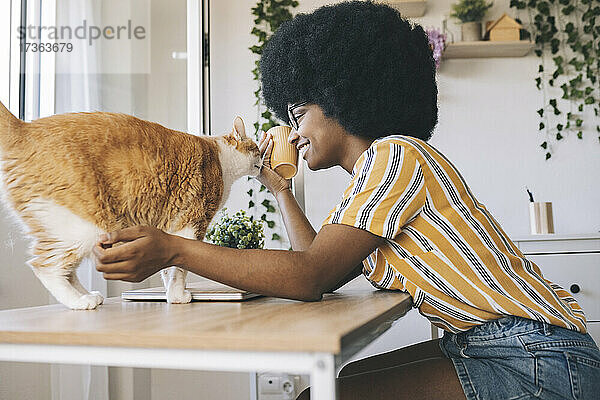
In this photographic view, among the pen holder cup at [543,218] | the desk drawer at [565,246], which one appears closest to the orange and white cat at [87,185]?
the desk drawer at [565,246]

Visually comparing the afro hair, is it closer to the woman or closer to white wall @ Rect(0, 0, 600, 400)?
the woman

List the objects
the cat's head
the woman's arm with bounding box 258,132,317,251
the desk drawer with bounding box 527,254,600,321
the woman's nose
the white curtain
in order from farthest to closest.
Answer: the desk drawer with bounding box 527,254,600,321 < the white curtain < the woman's arm with bounding box 258,132,317,251 < the woman's nose < the cat's head

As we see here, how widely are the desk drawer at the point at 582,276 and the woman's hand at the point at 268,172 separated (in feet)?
4.65

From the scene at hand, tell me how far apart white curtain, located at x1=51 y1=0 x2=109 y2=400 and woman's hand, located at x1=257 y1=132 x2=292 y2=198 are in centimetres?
65

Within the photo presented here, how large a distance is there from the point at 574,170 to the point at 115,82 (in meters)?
2.00

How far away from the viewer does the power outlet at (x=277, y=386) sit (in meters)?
2.46

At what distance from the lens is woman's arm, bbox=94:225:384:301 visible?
2.65 feet

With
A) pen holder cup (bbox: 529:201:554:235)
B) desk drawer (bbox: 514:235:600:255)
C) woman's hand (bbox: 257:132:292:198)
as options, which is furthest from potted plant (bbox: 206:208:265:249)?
pen holder cup (bbox: 529:201:554:235)

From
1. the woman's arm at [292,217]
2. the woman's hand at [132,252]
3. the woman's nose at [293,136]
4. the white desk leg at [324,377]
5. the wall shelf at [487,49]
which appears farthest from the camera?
the wall shelf at [487,49]

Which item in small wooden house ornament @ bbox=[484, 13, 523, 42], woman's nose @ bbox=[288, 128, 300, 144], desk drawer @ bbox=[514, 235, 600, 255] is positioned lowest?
desk drawer @ bbox=[514, 235, 600, 255]

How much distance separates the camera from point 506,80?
288 centimetres

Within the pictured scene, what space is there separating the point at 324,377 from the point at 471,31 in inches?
99.4

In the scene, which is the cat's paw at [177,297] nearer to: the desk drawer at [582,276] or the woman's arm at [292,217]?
the woman's arm at [292,217]

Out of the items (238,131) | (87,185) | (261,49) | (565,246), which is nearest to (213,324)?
(87,185)
